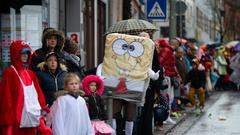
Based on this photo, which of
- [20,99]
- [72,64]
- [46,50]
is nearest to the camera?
[20,99]

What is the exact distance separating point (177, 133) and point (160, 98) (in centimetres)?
153

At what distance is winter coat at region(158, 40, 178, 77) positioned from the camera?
1395 cm

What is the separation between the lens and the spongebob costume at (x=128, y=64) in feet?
31.5

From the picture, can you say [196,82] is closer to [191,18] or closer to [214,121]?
[214,121]

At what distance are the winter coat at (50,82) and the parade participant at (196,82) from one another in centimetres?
972

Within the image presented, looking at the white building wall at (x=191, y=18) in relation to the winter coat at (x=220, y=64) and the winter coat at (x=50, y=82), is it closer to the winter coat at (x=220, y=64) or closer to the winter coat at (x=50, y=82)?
the winter coat at (x=220, y=64)

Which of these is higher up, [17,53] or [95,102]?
[17,53]

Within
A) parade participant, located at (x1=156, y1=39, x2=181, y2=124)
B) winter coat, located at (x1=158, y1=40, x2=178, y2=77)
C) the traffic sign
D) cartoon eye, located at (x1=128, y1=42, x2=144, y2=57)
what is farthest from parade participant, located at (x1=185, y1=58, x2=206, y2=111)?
cartoon eye, located at (x1=128, y1=42, x2=144, y2=57)

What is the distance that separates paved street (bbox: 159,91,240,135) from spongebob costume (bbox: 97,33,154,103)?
10.2 feet

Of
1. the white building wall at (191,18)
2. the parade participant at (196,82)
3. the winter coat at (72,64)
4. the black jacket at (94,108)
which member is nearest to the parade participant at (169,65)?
the parade participant at (196,82)

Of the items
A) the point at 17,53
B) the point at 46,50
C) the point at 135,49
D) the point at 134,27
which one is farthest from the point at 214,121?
the point at 17,53

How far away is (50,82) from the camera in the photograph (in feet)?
26.8

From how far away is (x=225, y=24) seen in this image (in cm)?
6694

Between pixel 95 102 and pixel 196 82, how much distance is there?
30.7ft
